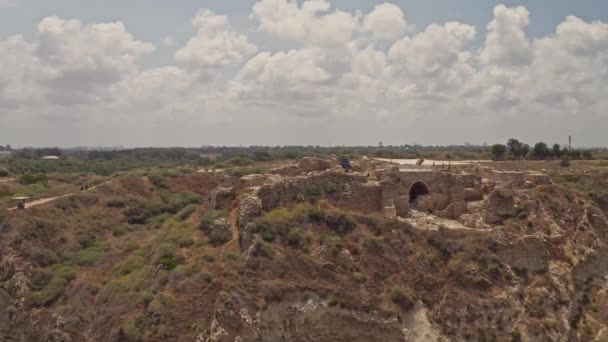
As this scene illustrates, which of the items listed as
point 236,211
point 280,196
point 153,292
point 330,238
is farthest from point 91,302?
point 330,238

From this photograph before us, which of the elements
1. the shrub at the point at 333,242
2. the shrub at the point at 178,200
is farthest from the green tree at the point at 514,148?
the shrub at the point at 333,242

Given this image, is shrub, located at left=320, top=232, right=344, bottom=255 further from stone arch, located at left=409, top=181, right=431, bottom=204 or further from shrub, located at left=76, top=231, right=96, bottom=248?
shrub, located at left=76, top=231, right=96, bottom=248

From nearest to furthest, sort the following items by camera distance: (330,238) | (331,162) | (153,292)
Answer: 1. (153,292)
2. (330,238)
3. (331,162)

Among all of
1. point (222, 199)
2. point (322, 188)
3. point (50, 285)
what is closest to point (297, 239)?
point (322, 188)

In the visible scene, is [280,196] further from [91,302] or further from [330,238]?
[91,302]

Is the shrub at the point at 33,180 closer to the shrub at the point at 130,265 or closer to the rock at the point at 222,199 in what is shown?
the shrub at the point at 130,265

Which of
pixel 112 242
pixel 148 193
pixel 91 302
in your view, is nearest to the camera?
pixel 91 302

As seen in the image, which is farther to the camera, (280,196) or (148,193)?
(148,193)
